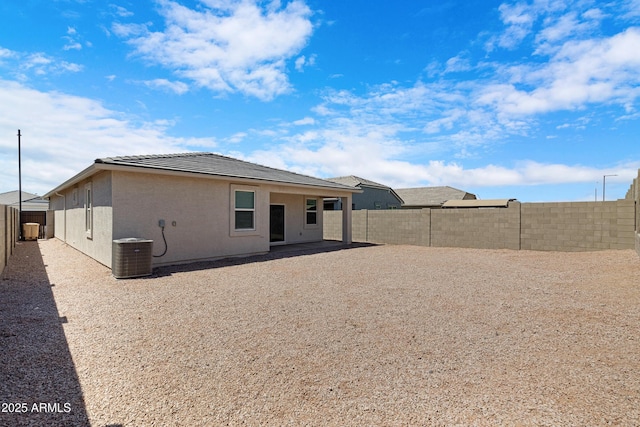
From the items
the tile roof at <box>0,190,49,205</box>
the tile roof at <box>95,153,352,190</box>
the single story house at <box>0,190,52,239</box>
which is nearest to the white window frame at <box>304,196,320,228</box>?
the tile roof at <box>95,153,352,190</box>

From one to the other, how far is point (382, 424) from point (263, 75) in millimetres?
10932

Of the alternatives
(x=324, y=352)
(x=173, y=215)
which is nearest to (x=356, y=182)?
(x=173, y=215)

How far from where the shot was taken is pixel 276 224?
1619 centimetres

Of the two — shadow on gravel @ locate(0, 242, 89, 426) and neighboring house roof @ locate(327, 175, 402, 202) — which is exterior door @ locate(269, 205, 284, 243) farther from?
neighboring house roof @ locate(327, 175, 402, 202)

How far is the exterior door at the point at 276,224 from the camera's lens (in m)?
16.1

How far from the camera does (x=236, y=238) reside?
11781mm

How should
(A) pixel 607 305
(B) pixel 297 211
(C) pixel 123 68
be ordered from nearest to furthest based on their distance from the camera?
(A) pixel 607 305 < (C) pixel 123 68 < (B) pixel 297 211

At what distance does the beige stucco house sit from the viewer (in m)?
9.34

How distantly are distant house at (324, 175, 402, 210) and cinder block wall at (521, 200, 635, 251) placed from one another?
15752 mm

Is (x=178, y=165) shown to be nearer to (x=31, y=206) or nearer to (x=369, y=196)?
(x=369, y=196)

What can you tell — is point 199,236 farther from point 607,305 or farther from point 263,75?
point 607,305

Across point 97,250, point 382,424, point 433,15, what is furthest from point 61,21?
point 382,424

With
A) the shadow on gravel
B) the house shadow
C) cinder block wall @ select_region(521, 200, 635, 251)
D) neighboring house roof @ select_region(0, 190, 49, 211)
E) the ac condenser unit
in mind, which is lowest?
the shadow on gravel

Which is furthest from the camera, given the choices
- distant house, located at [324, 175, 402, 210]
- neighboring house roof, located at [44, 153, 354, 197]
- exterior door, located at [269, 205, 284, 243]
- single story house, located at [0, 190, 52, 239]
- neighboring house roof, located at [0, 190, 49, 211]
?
neighboring house roof, located at [0, 190, 49, 211]
